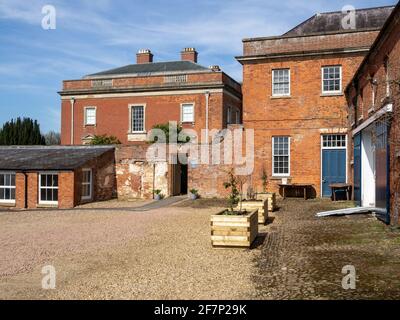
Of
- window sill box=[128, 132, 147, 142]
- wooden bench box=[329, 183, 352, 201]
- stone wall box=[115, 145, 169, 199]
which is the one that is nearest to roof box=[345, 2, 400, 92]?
wooden bench box=[329, 183, 352, 201]

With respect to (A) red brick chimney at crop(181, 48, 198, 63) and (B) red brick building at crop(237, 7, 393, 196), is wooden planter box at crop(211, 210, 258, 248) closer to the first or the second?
(B) red brick building at crop(237, 7, 393, 196)

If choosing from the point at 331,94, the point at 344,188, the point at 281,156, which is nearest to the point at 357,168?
the point at 344,188

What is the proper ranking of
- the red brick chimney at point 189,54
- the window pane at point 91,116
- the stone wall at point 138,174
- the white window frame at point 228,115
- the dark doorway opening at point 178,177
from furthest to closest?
the red brick chimney at point 189,54 → the window pane at point 91,116 → the white window frame at point 228,115 → the dark doorway opening at point 178,177 → the stone wall at point 138,174

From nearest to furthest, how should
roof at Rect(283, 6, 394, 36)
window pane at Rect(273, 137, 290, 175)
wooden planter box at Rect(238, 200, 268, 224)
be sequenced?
1. wooden planter box at Rect(238, 200, 268, 224)
2. window pane at Rect(273, 137, 290, 175)
3. roof at Rect(283, 6, 394, 36)

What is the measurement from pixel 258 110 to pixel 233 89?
12.5 metres

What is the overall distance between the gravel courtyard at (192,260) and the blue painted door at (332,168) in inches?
282

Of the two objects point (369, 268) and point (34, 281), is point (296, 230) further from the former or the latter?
point (34, 281)

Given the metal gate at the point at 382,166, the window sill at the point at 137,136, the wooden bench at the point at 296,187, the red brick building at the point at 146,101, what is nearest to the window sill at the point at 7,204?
the red brick building at the point at 146,101

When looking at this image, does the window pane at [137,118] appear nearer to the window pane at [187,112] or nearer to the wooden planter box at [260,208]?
the window pane at [187,112]

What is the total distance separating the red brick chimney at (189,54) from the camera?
133ft

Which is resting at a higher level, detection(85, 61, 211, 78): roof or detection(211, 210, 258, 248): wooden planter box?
detection(85, 61, 211, 78): roof

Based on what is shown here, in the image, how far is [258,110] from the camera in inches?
957

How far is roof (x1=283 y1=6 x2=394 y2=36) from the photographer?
24.8 meters

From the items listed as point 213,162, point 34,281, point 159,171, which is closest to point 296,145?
point 213,162
